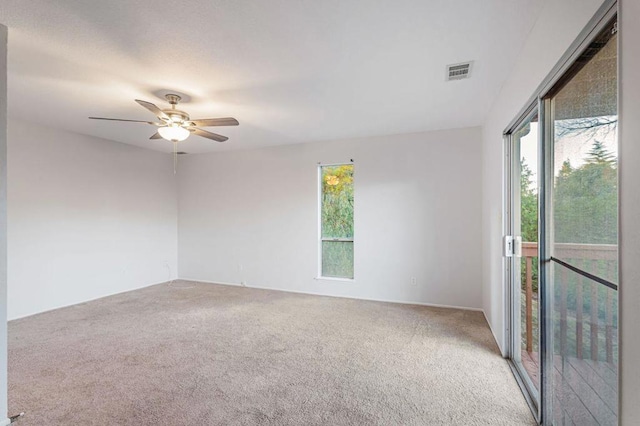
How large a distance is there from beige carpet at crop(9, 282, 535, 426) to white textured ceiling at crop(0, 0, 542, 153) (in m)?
2.56

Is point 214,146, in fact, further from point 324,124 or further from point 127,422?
point 127,422

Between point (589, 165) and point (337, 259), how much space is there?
4.02 m

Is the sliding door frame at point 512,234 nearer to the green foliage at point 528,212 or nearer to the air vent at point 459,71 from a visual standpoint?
the green foliage at point 528,212

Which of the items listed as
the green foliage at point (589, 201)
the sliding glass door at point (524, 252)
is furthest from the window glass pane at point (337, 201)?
the green foliage at point (589, 201)

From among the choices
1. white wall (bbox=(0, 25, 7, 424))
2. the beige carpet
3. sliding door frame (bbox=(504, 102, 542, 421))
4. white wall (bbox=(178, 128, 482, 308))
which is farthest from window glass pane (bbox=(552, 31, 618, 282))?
white wall (bbox=(0, 25, 7, 424))

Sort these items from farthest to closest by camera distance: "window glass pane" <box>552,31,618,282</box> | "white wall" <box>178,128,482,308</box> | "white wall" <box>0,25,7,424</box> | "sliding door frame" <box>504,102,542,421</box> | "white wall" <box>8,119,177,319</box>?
"white wall" <box>178,128,482,308</box> < "white wall" <box>8,119,177,319</box> < "sliding door frame" <box>504,102,542,421</box> < "white wall" <box>0,25,7,424</box> < "window glass pane" <box>552,31,618,282</box>

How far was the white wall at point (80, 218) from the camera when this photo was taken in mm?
4020

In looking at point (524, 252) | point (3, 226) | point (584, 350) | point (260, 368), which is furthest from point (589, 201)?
point (3, 226)

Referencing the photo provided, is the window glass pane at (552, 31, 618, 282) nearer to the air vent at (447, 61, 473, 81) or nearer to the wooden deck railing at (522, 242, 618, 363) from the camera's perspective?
the wooden deck railing at (522, 242, 618, 363)

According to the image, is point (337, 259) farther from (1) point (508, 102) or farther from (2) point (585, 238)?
(2) point (585, 238)

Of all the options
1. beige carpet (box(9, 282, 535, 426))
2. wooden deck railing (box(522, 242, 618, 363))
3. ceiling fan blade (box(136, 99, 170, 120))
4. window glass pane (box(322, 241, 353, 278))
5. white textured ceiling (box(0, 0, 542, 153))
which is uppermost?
white textured ceiling (box(0, 0, 542, 153))

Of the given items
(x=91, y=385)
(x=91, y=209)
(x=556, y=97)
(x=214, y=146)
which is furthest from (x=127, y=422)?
(x=214, y=146)

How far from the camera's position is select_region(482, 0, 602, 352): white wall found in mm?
1462

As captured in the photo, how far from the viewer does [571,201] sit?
1534 millimetres
